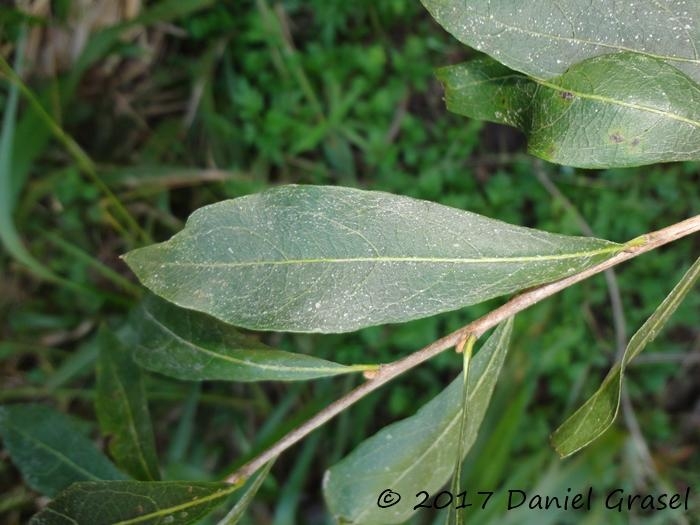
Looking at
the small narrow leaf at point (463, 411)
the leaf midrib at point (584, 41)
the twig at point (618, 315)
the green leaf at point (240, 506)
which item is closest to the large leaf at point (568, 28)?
the leaf midrib at point (584, 41)

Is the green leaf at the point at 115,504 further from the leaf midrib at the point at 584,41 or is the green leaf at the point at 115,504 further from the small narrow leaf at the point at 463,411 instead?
the leaf midrib at the point at 584,41

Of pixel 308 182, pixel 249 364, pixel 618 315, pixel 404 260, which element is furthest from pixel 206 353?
pixel 618 315

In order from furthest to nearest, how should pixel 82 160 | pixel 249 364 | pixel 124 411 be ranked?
pixel 82 160 < pixel 124 411 < pixel 249 364

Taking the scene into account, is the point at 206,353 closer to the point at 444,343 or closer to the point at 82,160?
the point at 444,343

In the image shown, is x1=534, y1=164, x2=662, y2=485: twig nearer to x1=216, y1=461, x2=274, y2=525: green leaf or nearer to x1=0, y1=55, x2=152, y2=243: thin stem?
x1=0, y1=55, x2=152, y2=243: thin stem

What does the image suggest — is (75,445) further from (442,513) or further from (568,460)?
(568,460)

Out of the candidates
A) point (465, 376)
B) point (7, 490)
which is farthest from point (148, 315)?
point (7, 490)

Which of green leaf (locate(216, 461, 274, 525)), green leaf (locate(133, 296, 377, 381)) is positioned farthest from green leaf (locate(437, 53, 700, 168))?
green leaf (locate(216, 461, 274, 525))
